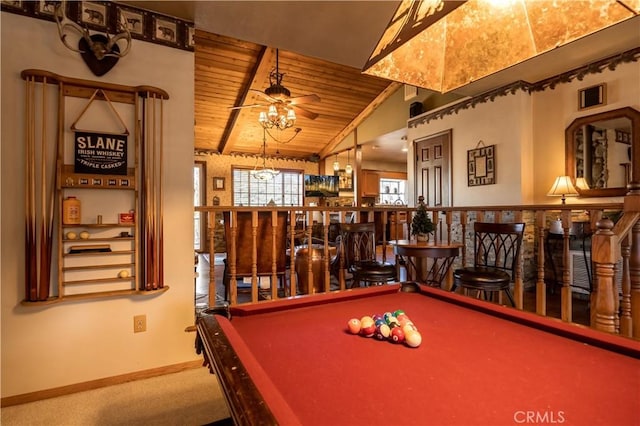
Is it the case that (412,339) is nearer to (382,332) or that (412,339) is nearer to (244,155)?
(382,332)

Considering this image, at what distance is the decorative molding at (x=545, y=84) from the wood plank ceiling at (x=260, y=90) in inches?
70.8

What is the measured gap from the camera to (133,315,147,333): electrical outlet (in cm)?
229

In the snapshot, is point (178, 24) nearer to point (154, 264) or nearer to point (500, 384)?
point (154, 264)

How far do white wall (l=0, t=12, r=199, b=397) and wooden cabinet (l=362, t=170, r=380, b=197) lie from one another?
24.0 feet

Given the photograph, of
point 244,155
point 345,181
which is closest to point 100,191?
point 244,155

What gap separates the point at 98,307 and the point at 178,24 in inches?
86.0

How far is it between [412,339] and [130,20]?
9.05ft

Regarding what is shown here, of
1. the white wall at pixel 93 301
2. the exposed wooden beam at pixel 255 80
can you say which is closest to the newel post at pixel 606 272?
the white wall at pixel 93 301

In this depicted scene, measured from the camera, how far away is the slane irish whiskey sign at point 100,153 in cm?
211

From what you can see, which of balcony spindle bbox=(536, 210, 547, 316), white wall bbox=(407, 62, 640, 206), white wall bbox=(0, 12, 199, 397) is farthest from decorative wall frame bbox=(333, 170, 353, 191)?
white wall bbox=(0, 12, 199, 397)

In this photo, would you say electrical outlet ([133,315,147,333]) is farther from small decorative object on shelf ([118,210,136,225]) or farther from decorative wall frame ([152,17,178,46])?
decorative wall frame ([152,17,178,46])

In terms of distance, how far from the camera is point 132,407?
1934 mm

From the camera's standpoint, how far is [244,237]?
9.98 feet

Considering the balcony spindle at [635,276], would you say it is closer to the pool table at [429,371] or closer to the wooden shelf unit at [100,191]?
the pool table at [429,371]
